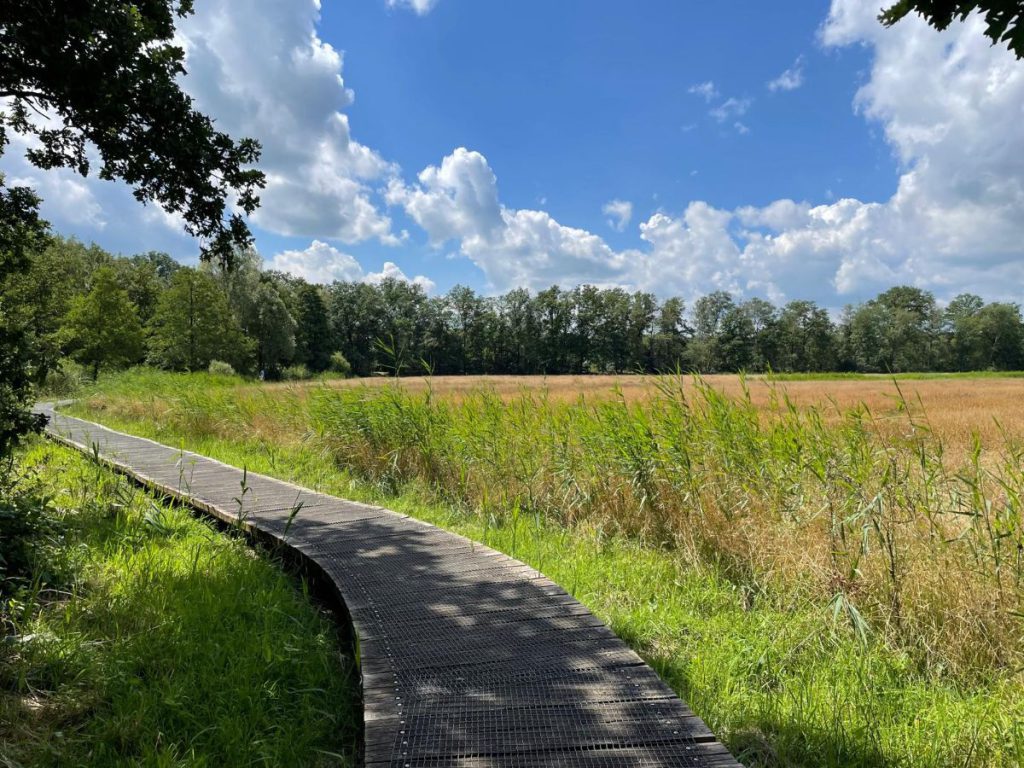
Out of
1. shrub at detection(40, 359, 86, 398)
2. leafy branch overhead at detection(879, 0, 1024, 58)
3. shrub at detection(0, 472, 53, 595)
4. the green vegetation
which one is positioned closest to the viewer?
leafy branch overhead at detection(879, 0, 1024, 58)

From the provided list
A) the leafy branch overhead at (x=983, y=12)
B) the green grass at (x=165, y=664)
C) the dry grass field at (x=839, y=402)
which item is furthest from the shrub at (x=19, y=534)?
the leafy branch overhead at (x=983, y=12)

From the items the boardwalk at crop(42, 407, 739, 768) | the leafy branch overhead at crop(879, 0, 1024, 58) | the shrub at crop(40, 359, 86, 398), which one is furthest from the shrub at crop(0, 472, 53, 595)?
the shrub at crop(40, 359, 86, 398)

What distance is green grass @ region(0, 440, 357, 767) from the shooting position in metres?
2.17

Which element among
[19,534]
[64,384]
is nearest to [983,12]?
[19,534]

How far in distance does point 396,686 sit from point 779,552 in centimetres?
281

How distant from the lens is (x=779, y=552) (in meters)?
3.83

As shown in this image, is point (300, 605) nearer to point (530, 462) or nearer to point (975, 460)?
point (530, 462)

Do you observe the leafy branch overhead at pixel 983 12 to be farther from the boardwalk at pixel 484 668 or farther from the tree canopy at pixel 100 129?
the tree canopy at pixel 100 129

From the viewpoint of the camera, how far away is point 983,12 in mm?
1840

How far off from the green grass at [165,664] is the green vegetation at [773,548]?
166cm

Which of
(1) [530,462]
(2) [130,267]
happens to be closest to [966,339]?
(1) [530,462]

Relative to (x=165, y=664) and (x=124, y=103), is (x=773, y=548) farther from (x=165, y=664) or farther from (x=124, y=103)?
(x=124, y=103)

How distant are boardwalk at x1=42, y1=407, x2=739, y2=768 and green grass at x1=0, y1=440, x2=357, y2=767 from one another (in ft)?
0.96

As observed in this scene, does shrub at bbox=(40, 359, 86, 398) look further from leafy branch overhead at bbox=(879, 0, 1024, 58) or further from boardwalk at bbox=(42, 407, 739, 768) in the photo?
leafy branch overhead at bbox=(879, 0, 1024, 58)
